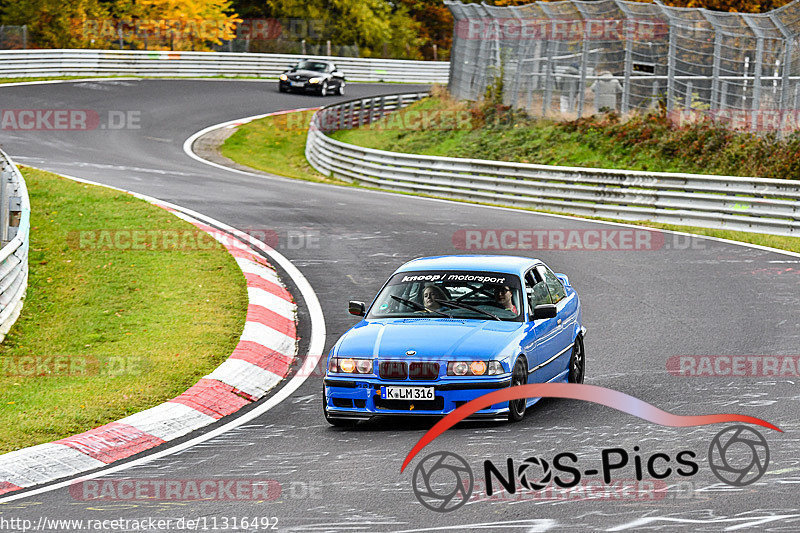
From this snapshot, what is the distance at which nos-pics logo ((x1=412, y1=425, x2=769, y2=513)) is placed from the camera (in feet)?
22.6

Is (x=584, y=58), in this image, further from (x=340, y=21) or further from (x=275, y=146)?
(x=340, y=21)

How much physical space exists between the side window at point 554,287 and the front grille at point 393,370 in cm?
222

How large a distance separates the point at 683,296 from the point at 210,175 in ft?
51.7

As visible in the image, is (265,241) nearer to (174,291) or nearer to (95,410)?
(174,291)

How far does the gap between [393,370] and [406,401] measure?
261mm

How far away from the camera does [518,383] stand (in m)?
8.84

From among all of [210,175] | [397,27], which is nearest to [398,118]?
[210,175]

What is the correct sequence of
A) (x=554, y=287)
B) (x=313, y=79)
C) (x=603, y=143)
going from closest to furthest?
(x=554, y=287) < (x=603, y=143) < (x=313, y=79)

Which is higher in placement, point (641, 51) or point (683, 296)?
point (641, 51)

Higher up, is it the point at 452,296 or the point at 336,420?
the point at 452,296

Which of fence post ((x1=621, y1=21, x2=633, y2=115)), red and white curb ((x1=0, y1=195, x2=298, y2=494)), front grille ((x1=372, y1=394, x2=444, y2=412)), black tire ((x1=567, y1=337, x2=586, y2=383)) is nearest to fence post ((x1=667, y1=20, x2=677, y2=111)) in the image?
fence post ((x1=621, y1=21, x2=633, y2=115))

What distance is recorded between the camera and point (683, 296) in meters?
14.0
